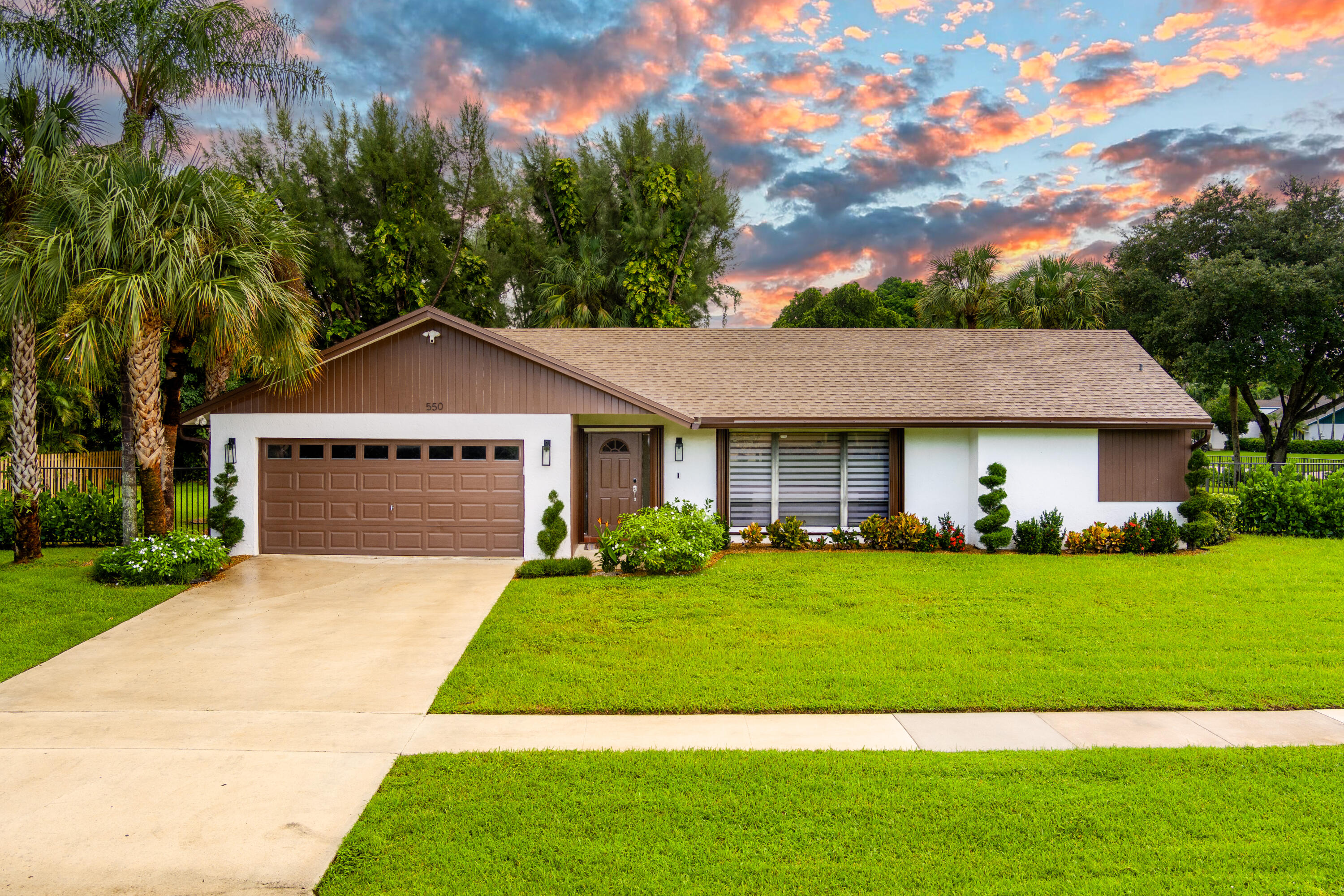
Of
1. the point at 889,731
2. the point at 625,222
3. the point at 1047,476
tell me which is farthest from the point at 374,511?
the point at 625,222

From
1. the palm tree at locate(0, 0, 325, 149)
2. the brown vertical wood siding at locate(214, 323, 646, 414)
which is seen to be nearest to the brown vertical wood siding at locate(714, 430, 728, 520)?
the brown vertical wood siding at locate(214, 323, 646, 414)

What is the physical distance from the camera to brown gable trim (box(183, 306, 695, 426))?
13.1 m

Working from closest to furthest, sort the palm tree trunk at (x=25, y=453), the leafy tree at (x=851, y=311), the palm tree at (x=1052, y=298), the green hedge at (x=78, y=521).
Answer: the palm tree trunk at (x=25, y=453) < the green hedge at (x=78, y=521) < the palm tree at (x=1052, y=298) < the leafy tree at (x=851, y=311)

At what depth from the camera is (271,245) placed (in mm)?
12031

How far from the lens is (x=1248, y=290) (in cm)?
2438

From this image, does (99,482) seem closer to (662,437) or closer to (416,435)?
(416,435)

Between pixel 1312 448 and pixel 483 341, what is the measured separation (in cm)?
5584

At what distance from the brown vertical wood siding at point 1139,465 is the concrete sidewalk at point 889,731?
8.89 meters

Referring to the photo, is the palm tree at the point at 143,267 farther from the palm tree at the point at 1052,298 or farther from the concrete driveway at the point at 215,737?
the palm tree at the point at 1052,298

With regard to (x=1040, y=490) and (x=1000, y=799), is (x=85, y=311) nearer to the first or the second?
(x=1000, y=799)

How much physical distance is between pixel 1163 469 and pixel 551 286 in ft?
66.6

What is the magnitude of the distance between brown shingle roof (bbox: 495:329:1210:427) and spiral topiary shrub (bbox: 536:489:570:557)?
8.87 ft

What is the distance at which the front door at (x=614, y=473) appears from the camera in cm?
1506

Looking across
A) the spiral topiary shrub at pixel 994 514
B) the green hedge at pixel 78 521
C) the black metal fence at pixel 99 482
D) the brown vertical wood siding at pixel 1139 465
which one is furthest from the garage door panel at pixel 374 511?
the brown vertical wood siding at pixel 1139 465
